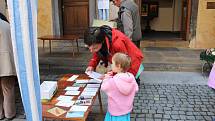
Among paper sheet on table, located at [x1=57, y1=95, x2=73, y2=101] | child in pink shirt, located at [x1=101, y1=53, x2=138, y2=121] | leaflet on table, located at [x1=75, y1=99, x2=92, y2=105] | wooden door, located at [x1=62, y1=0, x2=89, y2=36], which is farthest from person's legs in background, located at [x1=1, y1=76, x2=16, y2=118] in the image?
wooden door, located at [x1=62, y1=0, x2=89, y2=36]

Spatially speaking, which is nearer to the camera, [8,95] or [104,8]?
[8,95]

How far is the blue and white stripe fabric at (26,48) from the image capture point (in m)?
1.79

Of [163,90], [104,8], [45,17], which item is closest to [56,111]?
[163,90]

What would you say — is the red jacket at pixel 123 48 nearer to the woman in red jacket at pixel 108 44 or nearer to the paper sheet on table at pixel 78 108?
the woman in red jacket at pixel 108 44

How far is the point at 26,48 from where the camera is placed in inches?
71.9

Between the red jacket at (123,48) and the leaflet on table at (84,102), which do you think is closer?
the leaflet on table at (84,102)

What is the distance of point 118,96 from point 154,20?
8.13 metres

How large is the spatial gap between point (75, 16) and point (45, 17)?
2.93 feet

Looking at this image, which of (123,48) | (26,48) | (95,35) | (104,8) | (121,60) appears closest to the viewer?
(26,48)

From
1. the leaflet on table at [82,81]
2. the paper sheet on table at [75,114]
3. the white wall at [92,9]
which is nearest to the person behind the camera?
the paper sheet on table at [75,114]

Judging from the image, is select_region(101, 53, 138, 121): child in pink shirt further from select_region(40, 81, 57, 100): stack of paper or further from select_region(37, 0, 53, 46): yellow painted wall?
select_region(37, 0, 53, 46): yellow painted wall

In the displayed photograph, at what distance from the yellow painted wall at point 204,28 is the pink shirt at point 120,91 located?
5.07m

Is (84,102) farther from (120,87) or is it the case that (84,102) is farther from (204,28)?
(204,28)

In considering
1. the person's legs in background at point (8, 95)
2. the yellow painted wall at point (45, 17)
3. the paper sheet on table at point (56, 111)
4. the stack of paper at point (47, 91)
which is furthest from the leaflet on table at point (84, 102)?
the yellow painted wall at point (45, 17)
